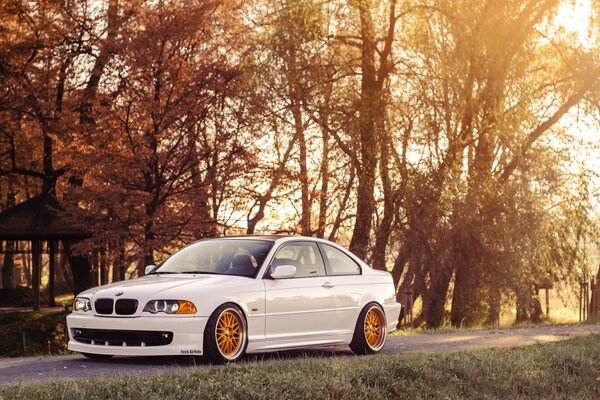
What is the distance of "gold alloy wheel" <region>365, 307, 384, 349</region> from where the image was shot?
46.9 feet

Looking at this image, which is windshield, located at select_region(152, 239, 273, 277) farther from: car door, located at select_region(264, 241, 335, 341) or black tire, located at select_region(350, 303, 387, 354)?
black tire, located at select_region(350, 303, 387, 354)

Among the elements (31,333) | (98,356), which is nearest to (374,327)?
(98,356)

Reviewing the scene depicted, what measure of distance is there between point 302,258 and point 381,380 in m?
2.91

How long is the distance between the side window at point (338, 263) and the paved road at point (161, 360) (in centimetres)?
115

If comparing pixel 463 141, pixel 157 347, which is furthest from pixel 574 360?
pixel 463 141

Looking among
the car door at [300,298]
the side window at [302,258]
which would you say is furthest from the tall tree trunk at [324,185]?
the car door at [300,298]

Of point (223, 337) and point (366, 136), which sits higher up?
point (366, 136)

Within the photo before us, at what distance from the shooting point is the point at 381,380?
1131 centimetres

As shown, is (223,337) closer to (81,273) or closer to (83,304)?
(83,304)

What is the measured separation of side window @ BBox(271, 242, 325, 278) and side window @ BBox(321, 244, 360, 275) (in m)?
0.16

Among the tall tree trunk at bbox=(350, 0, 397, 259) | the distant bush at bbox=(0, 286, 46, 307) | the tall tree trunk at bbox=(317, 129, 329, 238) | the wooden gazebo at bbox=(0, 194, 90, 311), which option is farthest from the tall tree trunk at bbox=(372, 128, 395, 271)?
the distant bush at bbox=(0, 286, 46, 307)

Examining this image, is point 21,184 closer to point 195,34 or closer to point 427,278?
point 195,34

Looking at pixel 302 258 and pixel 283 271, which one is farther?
pixel 302 258

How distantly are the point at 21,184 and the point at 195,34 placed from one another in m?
18.5
